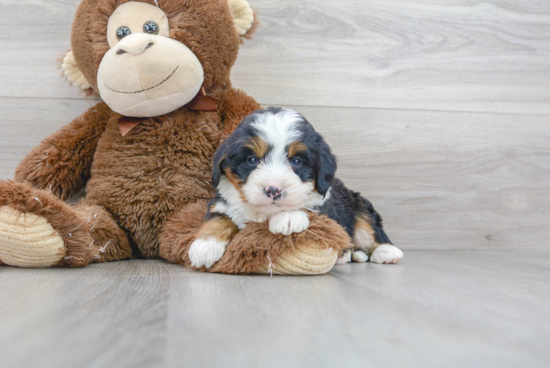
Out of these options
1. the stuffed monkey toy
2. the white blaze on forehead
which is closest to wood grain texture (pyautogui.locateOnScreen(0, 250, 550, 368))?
the stuffed monkey toy

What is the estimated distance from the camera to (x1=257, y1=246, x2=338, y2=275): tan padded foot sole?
1214 mm

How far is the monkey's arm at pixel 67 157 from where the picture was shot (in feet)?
5.16

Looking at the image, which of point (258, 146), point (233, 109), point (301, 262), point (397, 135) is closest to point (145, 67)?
point (233, 109)

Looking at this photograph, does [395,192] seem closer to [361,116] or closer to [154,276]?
[361,116]

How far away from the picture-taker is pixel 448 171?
2094mm

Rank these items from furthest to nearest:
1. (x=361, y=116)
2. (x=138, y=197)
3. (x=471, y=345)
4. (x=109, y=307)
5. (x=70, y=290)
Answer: (x=361, y=116), (x=138, y=197), (x=70, y=290), (x=109, y=307), (x=471, y=345)

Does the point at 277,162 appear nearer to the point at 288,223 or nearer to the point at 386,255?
the point at 288,223

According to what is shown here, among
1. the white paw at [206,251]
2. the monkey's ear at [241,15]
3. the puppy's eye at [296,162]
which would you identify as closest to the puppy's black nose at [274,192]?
the puppy's eye at [296,162]

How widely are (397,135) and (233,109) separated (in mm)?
812

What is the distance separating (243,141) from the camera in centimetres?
123

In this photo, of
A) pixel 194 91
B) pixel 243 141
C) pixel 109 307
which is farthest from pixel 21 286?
pixel 194 91

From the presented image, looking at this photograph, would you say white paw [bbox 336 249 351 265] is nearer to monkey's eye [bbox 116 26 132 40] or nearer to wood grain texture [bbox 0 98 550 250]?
wood grain texture [bbox 0 98 550 250]

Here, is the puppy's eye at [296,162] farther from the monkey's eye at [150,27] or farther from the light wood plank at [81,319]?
the monkey's eye at [150,27]

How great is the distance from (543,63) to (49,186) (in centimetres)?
218
